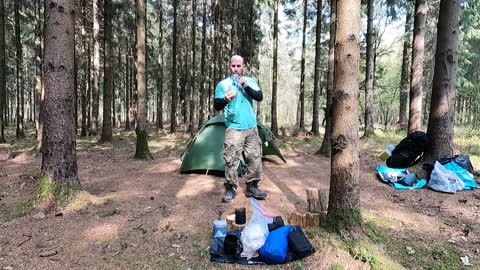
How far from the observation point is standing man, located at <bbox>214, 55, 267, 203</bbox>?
505 cm

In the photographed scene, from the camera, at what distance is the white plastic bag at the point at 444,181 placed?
606 cm

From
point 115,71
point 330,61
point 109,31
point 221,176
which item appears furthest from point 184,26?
point 221,176

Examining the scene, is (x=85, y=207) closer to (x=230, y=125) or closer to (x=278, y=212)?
(x=230, y=125)

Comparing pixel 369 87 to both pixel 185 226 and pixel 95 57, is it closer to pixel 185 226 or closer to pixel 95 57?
pixel 95 57

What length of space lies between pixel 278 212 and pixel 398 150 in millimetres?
4339

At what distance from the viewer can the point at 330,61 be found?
10.6 metres

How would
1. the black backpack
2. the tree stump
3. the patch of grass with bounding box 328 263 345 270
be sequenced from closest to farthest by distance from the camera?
1. the patch of grass with bounding box 328 263 345 270
2. the tree stump
3. the black backpack

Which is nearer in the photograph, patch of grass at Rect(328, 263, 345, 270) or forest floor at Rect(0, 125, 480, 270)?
patch of grass at Rect(328, 263, 345, 270)

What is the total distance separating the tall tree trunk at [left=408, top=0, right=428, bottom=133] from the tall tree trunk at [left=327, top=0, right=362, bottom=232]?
6.55 m

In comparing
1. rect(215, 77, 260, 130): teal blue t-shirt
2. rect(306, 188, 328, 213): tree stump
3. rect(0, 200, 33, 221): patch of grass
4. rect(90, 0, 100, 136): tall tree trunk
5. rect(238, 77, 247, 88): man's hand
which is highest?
rect(90, 0, 100, 136): tall tree trunk

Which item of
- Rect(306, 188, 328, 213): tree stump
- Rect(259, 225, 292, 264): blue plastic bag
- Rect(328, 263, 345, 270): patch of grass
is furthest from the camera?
Rect(306, 188, 328, 213): tree stump

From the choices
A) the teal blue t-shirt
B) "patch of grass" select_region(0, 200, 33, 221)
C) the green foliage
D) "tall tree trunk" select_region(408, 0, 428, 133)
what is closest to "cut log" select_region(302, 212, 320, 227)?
the teal blue t-shirt

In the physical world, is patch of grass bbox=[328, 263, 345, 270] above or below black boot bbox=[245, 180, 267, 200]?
below

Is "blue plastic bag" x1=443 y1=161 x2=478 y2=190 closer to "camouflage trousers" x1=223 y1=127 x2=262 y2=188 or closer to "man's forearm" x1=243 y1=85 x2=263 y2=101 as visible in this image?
"camouflage trousers" x1=223 y1=127 x2=262 y2=188
